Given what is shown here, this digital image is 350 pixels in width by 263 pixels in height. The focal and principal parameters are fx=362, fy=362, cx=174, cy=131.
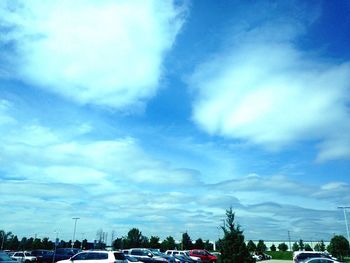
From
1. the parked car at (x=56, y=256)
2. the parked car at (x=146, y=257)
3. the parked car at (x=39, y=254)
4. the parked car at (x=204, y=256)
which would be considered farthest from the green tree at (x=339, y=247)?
the parked car at (x=39, y=254)

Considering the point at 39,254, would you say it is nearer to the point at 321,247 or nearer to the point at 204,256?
the point at 204,256

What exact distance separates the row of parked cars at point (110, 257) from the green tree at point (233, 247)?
6.29m

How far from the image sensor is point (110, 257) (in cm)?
2119

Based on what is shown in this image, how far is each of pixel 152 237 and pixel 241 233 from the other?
274ft

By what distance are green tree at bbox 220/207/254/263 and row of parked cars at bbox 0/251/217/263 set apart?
20.6 ft

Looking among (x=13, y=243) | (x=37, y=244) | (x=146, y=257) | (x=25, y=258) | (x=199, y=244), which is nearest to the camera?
(x=146, y=257)

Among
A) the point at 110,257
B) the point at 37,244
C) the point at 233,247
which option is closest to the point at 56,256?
the point at 110,257

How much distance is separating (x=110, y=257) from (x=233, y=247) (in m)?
7.24

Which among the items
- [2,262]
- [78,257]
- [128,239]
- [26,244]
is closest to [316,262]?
[78,257]

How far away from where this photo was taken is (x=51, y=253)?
140 ft

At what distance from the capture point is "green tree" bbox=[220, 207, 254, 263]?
19.0 metres

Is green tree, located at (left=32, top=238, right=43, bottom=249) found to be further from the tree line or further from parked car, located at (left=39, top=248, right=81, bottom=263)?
parked car, located at (left=39, top=248, right=81, bottom=263)

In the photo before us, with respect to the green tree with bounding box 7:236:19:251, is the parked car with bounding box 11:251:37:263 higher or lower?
lower

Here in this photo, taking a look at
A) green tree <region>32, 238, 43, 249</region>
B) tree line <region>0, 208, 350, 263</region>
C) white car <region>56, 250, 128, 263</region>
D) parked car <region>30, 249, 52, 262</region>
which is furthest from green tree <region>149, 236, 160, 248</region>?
white car <region>56, 250, 128, 263</region>
